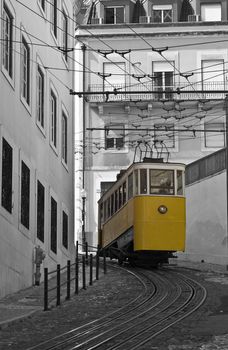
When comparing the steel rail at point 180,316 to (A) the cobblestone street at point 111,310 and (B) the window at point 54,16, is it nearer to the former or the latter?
(A) the cobblestone street at point 111,310

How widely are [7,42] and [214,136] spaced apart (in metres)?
25.7

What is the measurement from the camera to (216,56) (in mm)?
44062

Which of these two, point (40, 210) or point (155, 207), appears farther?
point (155, 207)

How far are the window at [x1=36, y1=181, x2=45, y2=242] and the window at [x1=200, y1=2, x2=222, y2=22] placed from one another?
960 inches

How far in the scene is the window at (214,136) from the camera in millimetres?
43688

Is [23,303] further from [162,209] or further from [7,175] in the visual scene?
[162,209]

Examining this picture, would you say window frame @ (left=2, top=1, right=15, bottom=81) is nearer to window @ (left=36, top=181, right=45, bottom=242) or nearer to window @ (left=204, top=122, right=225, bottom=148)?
window @ (left=36, top=181, right=45, bottom=242)

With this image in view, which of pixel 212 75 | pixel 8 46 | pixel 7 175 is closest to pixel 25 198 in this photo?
A: pixel 7 175

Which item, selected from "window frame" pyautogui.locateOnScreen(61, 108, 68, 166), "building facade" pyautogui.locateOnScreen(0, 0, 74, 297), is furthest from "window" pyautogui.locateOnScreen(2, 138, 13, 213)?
"window frame" pyautogui.locateOnScreen(61, 108, 68, 166)

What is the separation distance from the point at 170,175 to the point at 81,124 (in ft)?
64.5

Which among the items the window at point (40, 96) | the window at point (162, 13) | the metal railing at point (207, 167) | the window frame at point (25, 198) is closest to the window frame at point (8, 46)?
the window frame at point (25, 198)

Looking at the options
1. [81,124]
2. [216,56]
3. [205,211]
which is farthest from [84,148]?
[205,211]

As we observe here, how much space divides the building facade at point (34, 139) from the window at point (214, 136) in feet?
47.7

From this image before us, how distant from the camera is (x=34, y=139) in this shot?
73.5 ft
